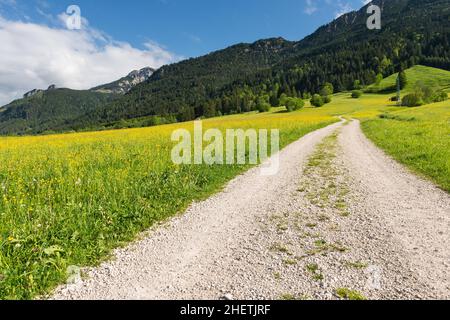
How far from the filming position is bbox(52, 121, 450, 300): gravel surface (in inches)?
185

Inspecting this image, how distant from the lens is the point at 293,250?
599 centimetres

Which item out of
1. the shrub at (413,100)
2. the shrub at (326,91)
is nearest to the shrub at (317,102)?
the shrub at (326,91)

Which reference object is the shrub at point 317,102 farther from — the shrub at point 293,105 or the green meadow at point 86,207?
the green meadow at point 86,207

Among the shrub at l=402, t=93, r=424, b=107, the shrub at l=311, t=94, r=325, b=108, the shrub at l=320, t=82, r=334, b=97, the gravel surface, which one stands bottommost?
the gravel surface

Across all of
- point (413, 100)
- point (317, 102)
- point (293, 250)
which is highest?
point (317, 102)

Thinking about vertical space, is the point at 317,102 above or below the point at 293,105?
above

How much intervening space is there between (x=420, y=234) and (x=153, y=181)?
7.94 meters

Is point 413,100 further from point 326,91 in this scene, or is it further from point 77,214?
point 77,214

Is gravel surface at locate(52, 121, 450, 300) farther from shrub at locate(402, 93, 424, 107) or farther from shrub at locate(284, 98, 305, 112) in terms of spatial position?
shrub at locate(284, 98, 305, 112)

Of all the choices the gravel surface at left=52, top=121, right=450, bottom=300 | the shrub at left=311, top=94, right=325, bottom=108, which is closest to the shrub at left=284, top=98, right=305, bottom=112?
the shrub at left=311, top=94, right=325, bottom=108

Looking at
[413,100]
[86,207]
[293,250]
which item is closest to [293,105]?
[413,100]

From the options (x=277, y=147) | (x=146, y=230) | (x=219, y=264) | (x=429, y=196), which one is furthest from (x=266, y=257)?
(x=277, y=147)

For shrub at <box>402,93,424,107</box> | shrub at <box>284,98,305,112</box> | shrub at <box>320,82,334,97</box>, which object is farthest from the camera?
shrub at <box>320,82,334,97</box>

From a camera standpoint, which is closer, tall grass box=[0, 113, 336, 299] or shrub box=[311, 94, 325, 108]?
tall grass box=[0, 113, 336, 299]
